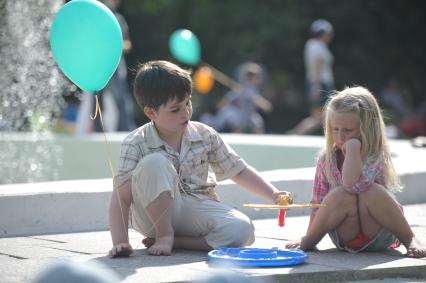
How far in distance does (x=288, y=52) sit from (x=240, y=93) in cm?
1038

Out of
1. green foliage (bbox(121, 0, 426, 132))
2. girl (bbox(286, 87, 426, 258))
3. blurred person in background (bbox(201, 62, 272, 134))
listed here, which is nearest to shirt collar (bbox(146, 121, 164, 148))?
girl (bbox(286, 87, 426, 258))

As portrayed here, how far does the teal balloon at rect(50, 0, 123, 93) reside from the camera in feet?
15.8

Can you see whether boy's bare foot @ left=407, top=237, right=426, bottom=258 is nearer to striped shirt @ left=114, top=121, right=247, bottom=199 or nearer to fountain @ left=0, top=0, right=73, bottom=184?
striped shirt @ left=114, top=121, right=247, bottom=199

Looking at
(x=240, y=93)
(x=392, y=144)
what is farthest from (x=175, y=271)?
(x=240, y=93)

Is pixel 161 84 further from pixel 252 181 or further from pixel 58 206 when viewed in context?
pixel 58 206

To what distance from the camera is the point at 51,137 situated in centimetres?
934

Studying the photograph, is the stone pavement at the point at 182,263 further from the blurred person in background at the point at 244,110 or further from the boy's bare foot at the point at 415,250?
the blurred person in background at the point at 244,110

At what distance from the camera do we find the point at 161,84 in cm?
453

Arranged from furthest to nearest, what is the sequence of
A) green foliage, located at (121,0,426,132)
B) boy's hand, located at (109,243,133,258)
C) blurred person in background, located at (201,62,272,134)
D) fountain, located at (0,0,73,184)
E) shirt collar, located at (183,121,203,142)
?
green foliage, located at (121,0,426,132) < blurred person in background, located at (201,62,272,134) < fountain, located at (0,0,73,184) < shirt collar, located at (183,121,203,142) < boy's hand, located at (109,243,133,258)

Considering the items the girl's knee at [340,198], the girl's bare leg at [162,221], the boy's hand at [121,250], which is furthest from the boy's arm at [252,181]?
the boy's hand at [121,250]

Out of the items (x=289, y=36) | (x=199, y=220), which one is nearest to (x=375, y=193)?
(x=199, y=220)

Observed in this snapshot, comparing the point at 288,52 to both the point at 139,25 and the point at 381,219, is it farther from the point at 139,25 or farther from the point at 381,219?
the point at 381,219

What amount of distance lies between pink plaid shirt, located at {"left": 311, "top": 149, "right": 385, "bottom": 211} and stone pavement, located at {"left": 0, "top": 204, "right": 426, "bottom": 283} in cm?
29

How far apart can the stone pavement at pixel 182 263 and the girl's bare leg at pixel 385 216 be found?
0.08 metres
